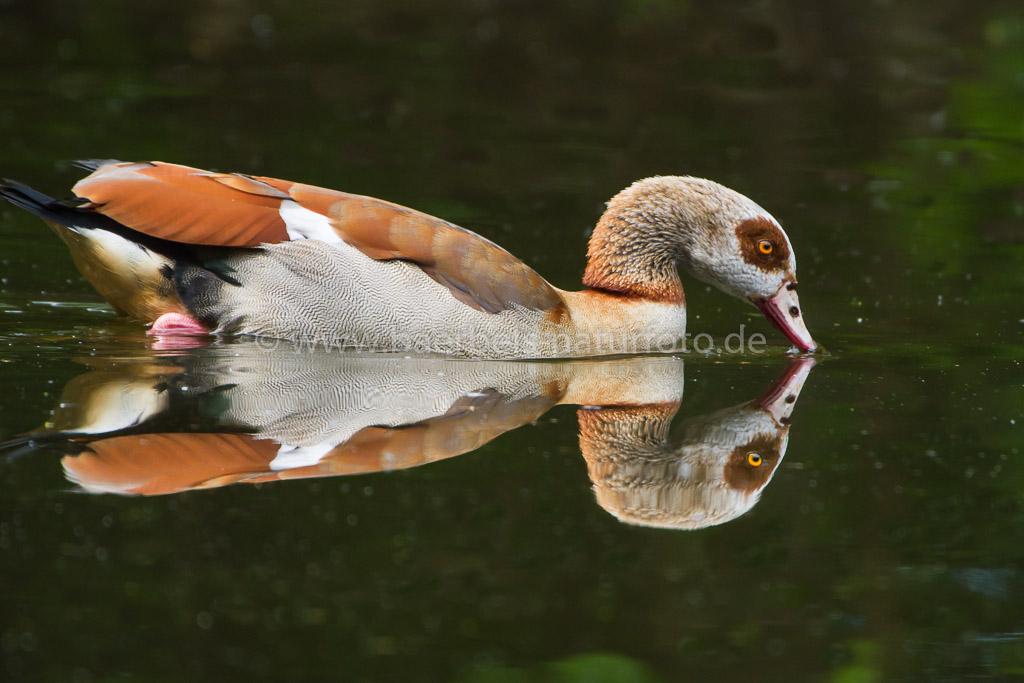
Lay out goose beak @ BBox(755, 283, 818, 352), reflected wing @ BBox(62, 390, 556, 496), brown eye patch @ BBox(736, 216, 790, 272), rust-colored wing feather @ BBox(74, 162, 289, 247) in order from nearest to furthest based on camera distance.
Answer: reflected wing @ BBox(62, 390, 556, 496), rust-colored wing feather @ BBox(74, 162, 289, 247), brown eye patch @ BBox(736, 216, 790, 272), goose beak @ BBox(755, 283, 818, 352)

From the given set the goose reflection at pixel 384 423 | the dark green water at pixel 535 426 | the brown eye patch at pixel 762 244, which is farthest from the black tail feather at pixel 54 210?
the brown eye patch at pixel 762 244

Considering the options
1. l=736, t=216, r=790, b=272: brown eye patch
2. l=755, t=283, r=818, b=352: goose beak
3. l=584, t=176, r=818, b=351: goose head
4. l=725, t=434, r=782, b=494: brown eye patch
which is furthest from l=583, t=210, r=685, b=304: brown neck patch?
l=725, t=434, r=782, b=494: brown eye patch

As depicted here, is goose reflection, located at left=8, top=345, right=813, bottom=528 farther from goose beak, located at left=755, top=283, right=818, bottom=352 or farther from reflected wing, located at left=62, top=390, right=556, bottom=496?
goose beak, located at left=755, top=283, right=818, bottom=352

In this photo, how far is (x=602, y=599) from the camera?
4.49 metres

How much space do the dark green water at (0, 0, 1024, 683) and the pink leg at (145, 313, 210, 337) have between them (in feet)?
0.66

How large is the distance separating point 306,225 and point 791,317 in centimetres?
308

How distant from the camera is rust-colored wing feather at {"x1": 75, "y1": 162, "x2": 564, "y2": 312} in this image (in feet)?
23.6

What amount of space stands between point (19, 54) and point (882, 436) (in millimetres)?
12738

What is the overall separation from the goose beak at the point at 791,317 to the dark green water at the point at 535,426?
0.19m

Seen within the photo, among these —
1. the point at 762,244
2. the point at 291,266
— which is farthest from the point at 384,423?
the point at 762,244

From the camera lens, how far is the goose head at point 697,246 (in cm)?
788

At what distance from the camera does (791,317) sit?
797 centimetres

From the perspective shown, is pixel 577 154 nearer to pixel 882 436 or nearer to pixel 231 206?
pixel 231 206

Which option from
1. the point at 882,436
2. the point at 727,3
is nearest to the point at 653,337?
the point at 882,436
